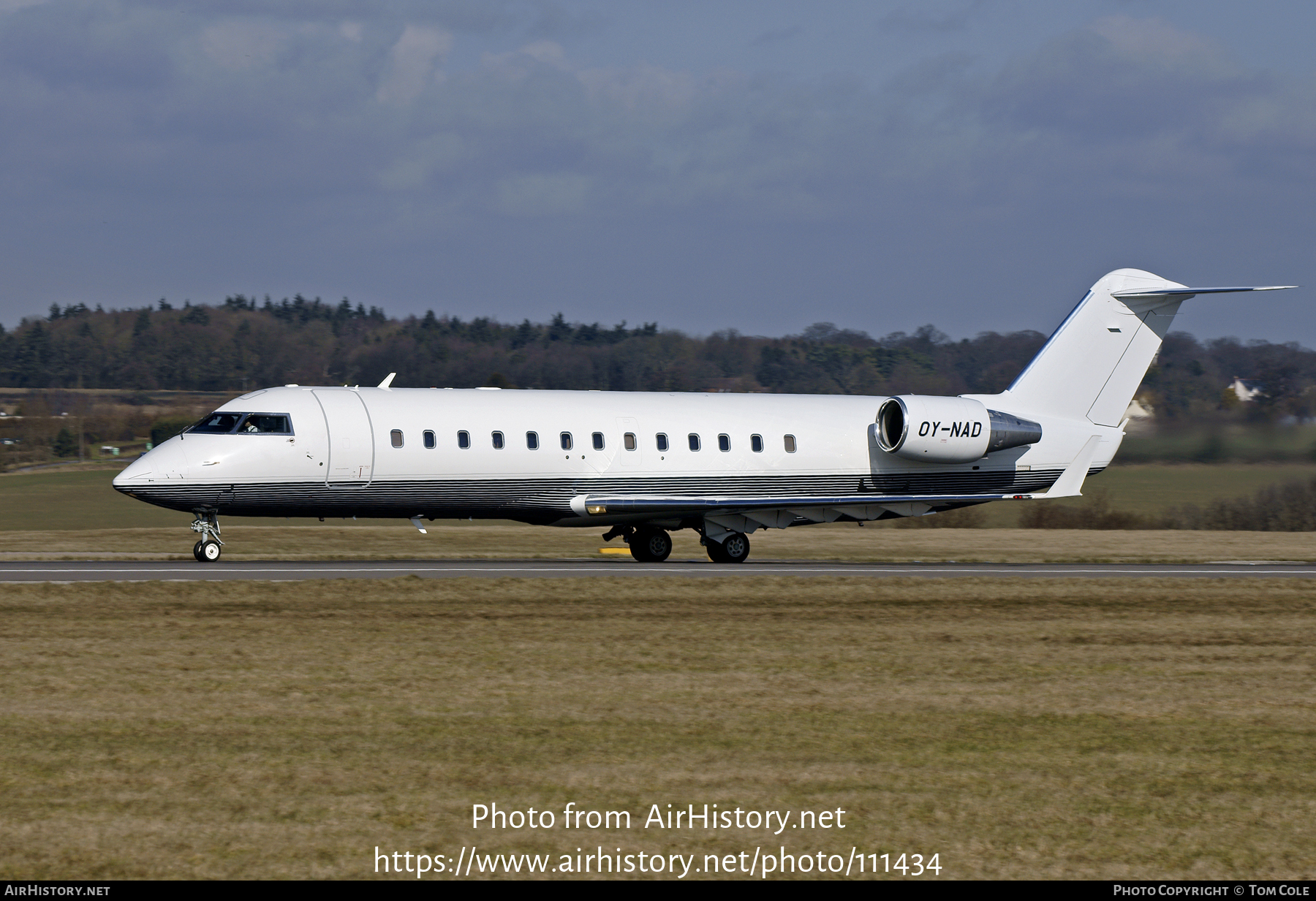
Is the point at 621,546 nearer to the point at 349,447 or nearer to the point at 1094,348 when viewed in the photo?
the point at 1094,348

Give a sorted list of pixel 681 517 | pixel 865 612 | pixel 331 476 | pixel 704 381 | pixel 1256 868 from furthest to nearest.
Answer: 1. pixel 704 381
2. pixel 681 517
3. pixel 331 476
4. pixel 865 612
5. pixel 1256 868

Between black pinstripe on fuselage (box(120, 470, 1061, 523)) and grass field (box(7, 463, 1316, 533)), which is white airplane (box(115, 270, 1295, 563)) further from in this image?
grass field (box(7, 463, 1316, 533))

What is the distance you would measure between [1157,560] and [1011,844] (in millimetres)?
27133

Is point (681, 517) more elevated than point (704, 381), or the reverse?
point (704, 381)

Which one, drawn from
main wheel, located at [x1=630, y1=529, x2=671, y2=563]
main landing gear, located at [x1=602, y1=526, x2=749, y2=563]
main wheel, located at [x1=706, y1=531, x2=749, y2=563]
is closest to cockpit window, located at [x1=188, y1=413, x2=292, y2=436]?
main landing gear, located at [x1=602, y1=526, x2=749, y2=563]

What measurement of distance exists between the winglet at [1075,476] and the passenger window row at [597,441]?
6.16 meters

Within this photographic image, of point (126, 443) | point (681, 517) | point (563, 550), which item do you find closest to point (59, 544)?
point (563, 550)

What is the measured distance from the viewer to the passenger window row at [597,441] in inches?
1063

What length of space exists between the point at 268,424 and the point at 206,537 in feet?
8.58

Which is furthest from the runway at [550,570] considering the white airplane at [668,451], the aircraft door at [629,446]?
the aircraft door at [629,446]

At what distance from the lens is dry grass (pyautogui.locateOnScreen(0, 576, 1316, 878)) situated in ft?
26.9

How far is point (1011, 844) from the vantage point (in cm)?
822

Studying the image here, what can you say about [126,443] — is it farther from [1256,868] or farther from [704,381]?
[1256,868]

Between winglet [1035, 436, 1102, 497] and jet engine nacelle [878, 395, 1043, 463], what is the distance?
4.11ft
